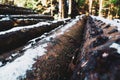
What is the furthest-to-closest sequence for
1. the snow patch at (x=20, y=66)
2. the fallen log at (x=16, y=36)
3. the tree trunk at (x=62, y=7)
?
the tree trunk at (x=62, y=7), the fallen log at (x=16, y=36), the snow patch at (x=20, y=66)

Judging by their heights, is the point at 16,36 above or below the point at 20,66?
below

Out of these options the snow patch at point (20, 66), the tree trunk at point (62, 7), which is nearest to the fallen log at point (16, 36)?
the snow patch at point (20, 66)

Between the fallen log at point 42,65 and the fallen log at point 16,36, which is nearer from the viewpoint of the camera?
the fallen log at point 42,65

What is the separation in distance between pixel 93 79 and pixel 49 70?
47 cm

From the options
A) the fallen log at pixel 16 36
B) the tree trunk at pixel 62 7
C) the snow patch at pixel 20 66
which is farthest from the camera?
the tree trunk at pixel 62 7

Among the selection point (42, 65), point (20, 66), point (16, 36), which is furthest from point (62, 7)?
point (20, 66)

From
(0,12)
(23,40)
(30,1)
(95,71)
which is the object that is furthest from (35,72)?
(30,1)

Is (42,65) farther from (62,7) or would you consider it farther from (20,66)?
(62,7)

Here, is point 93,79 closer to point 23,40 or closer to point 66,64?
point 66,64

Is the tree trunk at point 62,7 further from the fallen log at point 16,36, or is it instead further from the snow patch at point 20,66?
the snow patch at point 20,66

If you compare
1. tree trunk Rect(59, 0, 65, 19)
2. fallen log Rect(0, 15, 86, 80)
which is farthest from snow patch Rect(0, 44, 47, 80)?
tree trunk Rect(59, 0, 65, 19)

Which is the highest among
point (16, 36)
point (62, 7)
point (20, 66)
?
point (20, 66)

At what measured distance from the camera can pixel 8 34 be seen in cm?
254

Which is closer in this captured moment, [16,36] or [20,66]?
[20,66]
